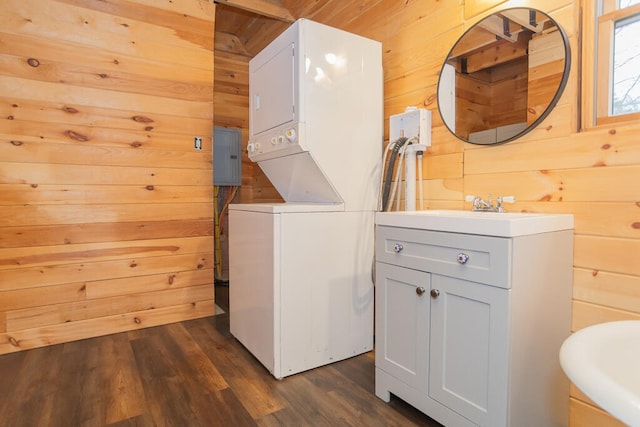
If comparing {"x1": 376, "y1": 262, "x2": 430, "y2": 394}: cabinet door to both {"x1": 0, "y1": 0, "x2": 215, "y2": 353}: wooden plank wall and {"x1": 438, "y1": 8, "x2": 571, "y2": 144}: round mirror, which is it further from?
{"x1": 0, "y1": 0, "x2": 215, "y2": 353}: wooden plank wall

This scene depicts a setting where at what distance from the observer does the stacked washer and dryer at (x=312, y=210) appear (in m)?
1.82

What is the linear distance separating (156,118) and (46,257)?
110 centimetres

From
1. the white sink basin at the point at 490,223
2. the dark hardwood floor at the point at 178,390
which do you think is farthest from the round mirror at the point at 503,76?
the dark hardwood floor at the point at 178,390

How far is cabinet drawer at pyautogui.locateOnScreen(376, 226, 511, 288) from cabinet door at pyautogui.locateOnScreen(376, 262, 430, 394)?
0.17 feet

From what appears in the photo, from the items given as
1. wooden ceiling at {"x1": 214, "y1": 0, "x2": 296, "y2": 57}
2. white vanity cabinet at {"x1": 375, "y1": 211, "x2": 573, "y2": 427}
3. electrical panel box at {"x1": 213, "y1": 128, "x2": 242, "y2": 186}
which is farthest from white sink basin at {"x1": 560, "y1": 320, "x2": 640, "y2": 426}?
electrical panel box at {"x1": 213, "y1": 128, "x2": 242, "y2": 186}

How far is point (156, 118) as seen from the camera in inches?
99.5

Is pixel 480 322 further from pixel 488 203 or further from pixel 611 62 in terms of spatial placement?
pixel 611 62

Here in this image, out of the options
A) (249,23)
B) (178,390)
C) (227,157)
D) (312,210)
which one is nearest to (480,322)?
(312,210)

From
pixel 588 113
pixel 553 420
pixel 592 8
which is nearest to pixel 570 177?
pixel 588 113

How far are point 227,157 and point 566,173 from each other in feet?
9.50

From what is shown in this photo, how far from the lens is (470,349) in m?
1.25

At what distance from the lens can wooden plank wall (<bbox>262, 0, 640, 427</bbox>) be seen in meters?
1.27

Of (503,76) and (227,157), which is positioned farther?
(227,157)

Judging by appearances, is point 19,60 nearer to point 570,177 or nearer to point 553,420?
point 570,177
